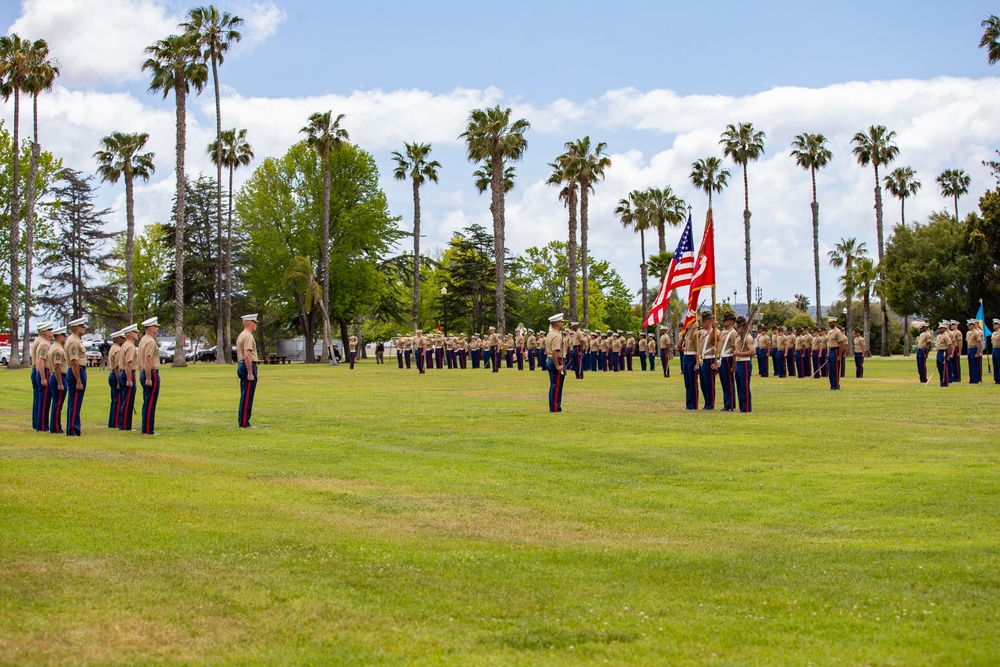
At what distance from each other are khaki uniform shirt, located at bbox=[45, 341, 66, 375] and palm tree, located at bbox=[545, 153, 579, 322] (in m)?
47.9

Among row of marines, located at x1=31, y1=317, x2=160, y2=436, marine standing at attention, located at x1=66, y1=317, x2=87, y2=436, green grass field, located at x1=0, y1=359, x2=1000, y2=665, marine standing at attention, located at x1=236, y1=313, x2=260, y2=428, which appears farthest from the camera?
marine standing at attention, located at x1=236, y1=313, x2=260, y2=428

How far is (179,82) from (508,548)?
58621 mm

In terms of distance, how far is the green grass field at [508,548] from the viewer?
5.86 metres

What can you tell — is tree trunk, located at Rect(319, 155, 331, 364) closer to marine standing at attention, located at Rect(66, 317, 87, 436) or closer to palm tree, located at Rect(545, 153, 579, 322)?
palm tree, located at Rect(545, 153, 579, 322)

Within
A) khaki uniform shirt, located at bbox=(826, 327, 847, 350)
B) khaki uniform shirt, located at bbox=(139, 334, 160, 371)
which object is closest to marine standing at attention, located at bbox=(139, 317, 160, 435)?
khaki uniform shirt, located at bbox=(139, 334, 160, 371)

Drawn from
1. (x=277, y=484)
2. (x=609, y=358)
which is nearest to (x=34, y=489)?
(x=277, y=484)

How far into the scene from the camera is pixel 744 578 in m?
7.26

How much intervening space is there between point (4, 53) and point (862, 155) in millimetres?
65500

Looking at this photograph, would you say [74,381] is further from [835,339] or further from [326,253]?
[326,253]

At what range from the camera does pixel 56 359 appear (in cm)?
1841

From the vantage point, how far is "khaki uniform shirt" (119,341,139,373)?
60.6 feet

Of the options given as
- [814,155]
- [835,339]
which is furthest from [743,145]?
[835,339]

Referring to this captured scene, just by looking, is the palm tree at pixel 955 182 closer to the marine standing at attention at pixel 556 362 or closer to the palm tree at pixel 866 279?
the palm tree at pixel 866 279

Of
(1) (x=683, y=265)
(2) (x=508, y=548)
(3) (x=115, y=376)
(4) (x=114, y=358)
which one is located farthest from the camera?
(1) (x=683, y=265)
